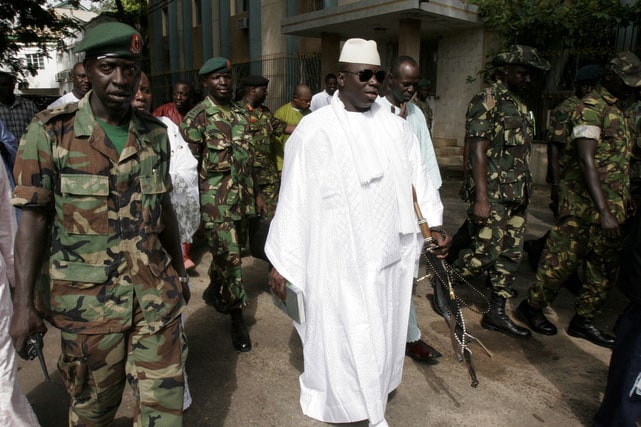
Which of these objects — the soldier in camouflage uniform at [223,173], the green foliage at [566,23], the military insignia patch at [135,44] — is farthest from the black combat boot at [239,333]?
the green foliage at [566,23]

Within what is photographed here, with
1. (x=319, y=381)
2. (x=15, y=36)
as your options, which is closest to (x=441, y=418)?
(x=319, y=381)

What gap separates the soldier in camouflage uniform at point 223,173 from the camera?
12.4ft

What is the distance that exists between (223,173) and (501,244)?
7.43ft

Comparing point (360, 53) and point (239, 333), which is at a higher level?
point (360, 53)

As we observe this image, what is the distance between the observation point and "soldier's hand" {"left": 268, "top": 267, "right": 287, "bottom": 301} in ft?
9.08

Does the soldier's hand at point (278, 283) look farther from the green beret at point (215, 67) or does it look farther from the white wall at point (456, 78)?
the white wall at point (456, 78)

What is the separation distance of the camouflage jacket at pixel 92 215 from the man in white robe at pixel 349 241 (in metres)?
0.86

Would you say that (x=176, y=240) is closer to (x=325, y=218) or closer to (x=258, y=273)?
(x=325, y=218)

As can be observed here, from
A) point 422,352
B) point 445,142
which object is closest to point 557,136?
point 422,352

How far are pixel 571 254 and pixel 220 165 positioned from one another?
109 inches

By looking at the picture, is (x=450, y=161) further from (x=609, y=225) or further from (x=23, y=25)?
(x=23, y=25)

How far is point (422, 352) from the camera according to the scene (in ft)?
11.3

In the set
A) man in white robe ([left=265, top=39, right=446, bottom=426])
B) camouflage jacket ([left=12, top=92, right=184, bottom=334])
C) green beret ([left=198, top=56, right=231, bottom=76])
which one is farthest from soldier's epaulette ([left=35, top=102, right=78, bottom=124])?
green beret ([left=198, top=56, right=231, bottom=76])

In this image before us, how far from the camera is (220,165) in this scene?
3814 millimetres
